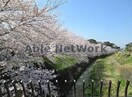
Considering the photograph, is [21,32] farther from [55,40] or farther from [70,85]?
[70,85]

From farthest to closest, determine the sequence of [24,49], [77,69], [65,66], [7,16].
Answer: [77,69], [65,66], [24,49], [7,16]

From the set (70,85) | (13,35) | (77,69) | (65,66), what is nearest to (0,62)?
(13,35)

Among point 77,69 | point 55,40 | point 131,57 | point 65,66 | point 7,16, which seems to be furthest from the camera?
point 131,57

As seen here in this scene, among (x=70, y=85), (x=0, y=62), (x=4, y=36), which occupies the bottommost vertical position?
(x=70, y=85)

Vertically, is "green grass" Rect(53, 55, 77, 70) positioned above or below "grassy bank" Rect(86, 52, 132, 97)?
above

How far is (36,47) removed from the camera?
36.0ft

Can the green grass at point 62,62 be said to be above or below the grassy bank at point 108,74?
above

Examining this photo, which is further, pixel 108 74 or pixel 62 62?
pixel 108 74

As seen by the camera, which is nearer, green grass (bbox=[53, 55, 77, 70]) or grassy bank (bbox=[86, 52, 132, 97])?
green grass (bbox=[53, 55, 77, 70])

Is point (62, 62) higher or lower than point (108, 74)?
higher

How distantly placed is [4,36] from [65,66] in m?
6.46

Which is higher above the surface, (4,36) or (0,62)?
(4,36)

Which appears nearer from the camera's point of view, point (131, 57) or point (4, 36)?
point (4, 36)

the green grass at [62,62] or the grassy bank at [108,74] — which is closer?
the green grass at [62,62]
